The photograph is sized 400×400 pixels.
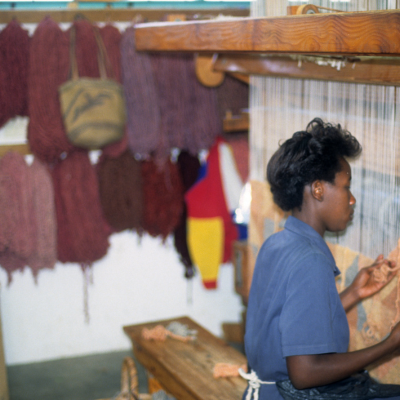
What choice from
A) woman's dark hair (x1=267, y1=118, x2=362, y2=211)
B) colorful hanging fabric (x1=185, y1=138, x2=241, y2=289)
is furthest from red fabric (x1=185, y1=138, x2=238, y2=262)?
woman's dark hair (x1=267, y1=118, x2=362, y2=211)

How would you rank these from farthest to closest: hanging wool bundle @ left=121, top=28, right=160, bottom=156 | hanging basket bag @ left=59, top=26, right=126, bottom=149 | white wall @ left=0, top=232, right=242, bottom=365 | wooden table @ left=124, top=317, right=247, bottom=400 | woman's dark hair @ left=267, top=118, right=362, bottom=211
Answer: white wall @ left=0, top=232, right=242, bottom=365, hanging wool bundle @ left=121, top=28, right=160, bottom=156, hanging basket bag @ left=59, top=26, right=126, bottom=149, wooden table @ left=124, top=317, right=247, bottom=400, woman's dark hair @ left=267, top=118, right=362, bottom=211

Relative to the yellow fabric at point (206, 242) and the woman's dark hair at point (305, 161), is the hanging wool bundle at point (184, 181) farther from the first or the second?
the woman's dark hair at point (305, 161)

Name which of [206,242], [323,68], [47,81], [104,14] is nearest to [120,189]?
[206,242]

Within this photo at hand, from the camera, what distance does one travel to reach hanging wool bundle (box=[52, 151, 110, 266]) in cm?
346

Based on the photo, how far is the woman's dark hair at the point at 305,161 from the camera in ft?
5.20

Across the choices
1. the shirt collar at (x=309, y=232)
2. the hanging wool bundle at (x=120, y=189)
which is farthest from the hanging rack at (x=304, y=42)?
the hanging wool bundle at (x=120, y=189)

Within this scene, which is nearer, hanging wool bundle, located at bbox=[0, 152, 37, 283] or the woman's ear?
the woman's ear

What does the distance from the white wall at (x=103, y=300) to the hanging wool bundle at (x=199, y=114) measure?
81 centimetres

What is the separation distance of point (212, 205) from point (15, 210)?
1.31 metres

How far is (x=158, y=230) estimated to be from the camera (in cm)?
371

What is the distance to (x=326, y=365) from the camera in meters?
1.46

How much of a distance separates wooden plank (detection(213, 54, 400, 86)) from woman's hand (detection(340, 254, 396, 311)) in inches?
23.0

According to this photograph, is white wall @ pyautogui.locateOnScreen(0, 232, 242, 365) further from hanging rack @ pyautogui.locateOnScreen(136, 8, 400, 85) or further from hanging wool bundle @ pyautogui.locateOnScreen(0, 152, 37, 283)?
hanging rack @ pyautogui.locateOnScreen(136, 8, 400, 85)

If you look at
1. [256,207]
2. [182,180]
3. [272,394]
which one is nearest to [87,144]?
[182,180]
